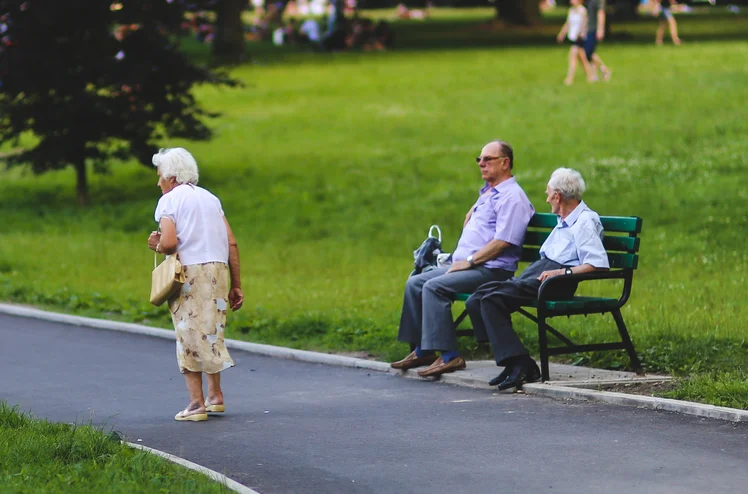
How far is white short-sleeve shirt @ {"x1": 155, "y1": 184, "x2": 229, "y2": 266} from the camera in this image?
317 inches

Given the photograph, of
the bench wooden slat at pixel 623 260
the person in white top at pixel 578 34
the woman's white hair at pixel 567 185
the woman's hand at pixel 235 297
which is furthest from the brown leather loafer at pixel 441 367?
the person in white top at pixel 578 34

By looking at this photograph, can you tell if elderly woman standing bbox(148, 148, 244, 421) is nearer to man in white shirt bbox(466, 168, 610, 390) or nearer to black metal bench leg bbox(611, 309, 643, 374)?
man in white shirt bbox(466, 168, 610, 390)

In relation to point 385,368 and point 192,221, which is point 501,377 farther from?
point 192,221

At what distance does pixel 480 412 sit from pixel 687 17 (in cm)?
4948

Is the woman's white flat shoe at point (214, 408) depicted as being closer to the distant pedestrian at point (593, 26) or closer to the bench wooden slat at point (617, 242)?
the bench wooden slat at point (617, 242)

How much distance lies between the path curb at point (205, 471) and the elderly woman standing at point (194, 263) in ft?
3.96

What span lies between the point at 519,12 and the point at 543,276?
4428cm

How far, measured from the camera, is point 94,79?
2138 centimetres

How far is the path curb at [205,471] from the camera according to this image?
595 cm

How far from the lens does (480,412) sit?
8.05m

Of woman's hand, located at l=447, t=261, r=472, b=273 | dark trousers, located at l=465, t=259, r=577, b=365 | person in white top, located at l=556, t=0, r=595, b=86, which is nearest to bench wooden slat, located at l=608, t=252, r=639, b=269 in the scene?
dark trousers, located at l=465, t=259, r=577, b=365

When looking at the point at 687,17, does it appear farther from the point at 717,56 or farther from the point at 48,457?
the point at 48,457

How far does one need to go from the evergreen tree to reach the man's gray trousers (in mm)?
12246

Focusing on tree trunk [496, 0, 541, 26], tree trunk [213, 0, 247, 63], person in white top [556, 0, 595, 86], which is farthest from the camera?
tree trunk [496, 0, 541, 26]
